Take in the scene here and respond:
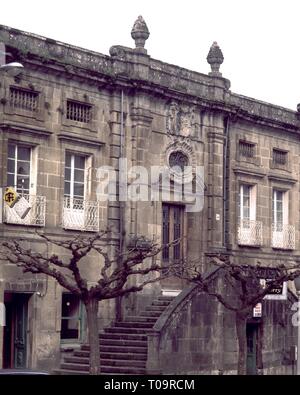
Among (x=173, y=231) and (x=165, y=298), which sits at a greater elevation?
(x=173, y=231)

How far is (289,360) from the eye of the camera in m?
27.4

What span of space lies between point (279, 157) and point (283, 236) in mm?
2904

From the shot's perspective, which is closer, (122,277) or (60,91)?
(122,277)

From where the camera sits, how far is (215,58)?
95.0 ft

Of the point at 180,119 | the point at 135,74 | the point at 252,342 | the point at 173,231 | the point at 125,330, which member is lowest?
the point at 252,342

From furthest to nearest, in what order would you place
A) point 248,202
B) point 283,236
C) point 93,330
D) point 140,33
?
point 283,236 → point 248,202 → point 140,33 → point 93,330

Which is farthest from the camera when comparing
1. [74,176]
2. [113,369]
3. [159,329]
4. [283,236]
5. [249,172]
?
[283,236]

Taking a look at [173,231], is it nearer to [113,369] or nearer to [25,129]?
[113,369]

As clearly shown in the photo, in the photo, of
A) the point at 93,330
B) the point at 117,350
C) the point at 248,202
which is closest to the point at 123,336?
the point at 117,350

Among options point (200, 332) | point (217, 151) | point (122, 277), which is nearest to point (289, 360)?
point (200, 332)

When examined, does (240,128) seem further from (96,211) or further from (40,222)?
(40,222)

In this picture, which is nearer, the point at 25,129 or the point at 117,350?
the point at 25,129

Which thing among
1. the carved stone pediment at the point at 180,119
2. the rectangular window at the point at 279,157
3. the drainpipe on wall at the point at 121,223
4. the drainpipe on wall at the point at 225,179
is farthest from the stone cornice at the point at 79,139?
the rectangular window at the point at 279,157
